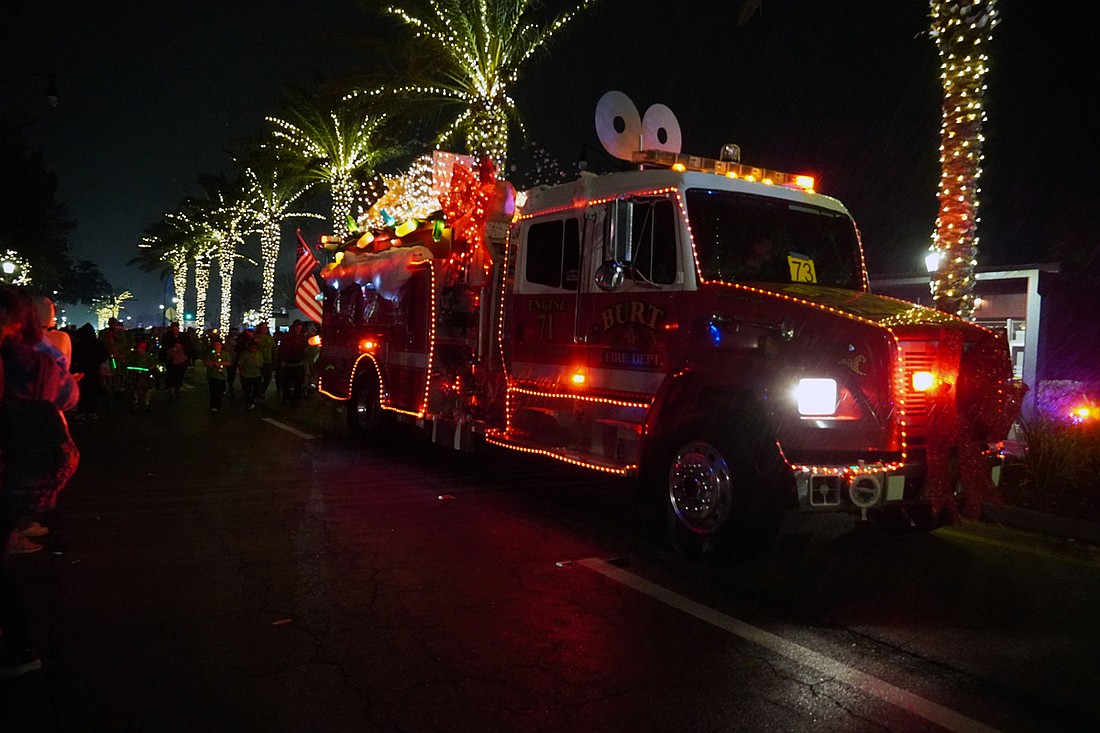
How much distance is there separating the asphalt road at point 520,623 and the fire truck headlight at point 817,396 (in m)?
1.20

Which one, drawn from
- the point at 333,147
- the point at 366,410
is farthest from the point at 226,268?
the point at 366,410

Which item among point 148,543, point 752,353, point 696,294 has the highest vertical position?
point 696,294

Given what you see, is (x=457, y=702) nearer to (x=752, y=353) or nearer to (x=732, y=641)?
(x=732, y=641)

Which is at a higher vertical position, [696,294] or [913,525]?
[696,294]

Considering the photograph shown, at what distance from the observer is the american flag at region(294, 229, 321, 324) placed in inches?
713

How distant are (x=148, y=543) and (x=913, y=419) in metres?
5.74

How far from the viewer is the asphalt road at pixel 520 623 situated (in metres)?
3.98

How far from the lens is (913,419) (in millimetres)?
5832

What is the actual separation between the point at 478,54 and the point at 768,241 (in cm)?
1287

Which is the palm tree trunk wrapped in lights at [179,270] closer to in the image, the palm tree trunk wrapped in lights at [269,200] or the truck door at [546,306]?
the palm tree trunk wrapped in lights at [269,200]

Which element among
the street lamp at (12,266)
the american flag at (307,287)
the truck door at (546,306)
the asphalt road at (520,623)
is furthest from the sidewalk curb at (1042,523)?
the street lamp at (12,266)

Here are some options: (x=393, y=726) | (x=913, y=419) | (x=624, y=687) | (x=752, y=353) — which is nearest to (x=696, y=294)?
(x=752, y=353)

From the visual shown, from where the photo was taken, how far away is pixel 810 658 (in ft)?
15.3

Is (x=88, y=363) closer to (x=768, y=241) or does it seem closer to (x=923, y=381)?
(x=768, y=241)
